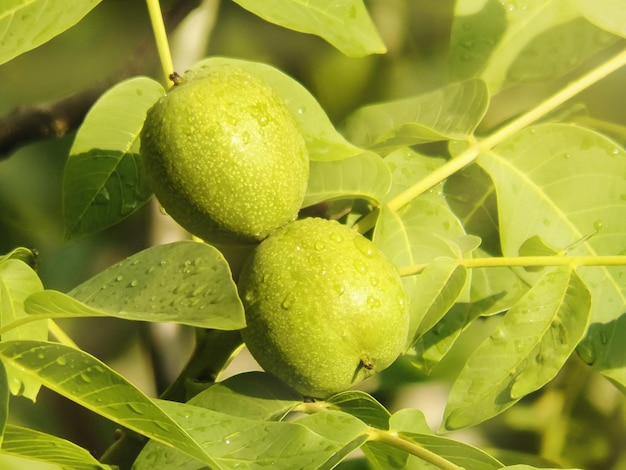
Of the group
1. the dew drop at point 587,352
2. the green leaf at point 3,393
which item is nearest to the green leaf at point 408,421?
the dew drop at point 587,352

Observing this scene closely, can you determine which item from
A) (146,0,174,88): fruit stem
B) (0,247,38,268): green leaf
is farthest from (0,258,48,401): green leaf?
(146,0,174,88): fruit stem

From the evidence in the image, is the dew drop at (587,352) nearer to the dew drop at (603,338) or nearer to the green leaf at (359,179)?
the dew drop at (603,338)

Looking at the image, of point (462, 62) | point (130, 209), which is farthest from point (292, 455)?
point (462, 62)

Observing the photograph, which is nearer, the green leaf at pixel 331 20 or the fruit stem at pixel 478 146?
the green leaf at pixel 331 20

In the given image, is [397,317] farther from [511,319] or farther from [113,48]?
[113,48]

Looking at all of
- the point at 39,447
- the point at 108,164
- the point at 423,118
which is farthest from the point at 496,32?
the point at 39,447

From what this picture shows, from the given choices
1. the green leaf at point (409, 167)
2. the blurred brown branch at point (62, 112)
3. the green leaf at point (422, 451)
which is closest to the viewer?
the green leaf at point (422, 451)

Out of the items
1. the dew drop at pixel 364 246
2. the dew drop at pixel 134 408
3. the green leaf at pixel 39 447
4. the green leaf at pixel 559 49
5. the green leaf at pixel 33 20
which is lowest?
the green leaf at pixel 39 447
